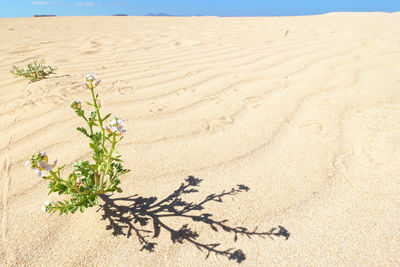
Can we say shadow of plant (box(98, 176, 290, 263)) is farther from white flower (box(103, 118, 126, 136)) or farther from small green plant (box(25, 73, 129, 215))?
white flower (box(103, 118, 126, 136))

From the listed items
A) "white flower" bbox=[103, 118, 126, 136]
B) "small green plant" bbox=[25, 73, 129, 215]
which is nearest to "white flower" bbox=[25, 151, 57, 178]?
"small green plant" bbox=[25, 73, 129, 215]

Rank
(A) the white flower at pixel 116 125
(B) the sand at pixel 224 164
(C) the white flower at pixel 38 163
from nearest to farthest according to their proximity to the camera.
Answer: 1. (C) the white flower at pixel 38 163
2. (A) the white flower at pixel 116 125
3. (B) the sand at pixel 224 164

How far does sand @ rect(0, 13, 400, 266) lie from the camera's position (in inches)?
34.9

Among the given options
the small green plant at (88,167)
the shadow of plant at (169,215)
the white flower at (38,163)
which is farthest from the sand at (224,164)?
the white flower at (38,163)

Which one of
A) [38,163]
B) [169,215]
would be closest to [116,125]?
[38,163]

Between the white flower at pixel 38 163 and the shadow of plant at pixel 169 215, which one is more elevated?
the white flower at pixel 38 163

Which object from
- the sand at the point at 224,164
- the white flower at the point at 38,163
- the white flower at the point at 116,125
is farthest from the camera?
the sand at the point at 224,164

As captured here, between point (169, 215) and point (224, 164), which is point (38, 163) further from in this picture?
point (224, 164)

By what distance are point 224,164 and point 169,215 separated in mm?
397

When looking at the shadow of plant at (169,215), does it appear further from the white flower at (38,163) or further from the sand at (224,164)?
the white flower at (38,163)

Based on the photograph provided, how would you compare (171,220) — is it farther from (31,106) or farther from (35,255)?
(31,106)

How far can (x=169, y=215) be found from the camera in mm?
1010

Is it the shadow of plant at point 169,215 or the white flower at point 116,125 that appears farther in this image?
the shadow of plant at point 169,215

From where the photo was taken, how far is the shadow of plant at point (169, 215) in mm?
902
